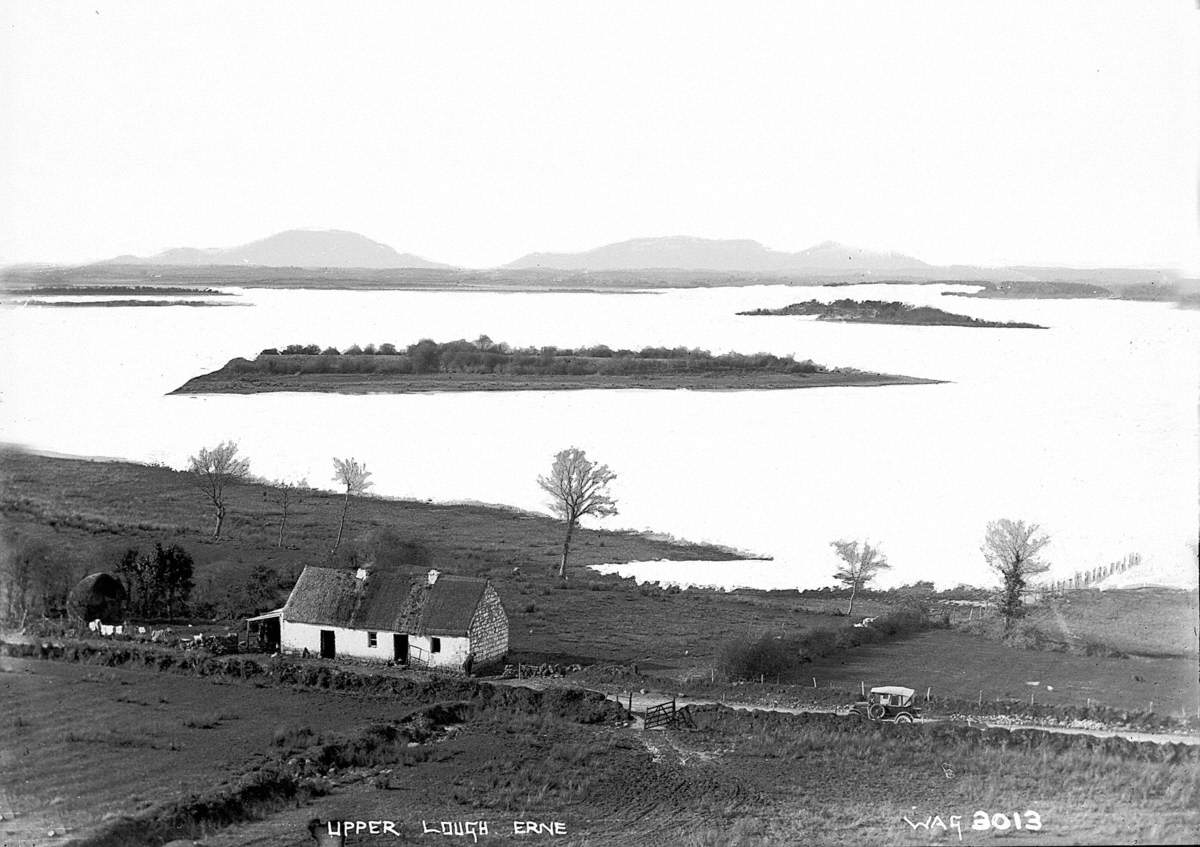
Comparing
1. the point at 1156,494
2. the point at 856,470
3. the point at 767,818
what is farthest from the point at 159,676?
the point at 1156,494

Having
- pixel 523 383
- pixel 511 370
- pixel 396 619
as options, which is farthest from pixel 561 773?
pixel 511 370

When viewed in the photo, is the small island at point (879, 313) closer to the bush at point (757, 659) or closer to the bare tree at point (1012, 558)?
the bare tree at point (1012, 558)

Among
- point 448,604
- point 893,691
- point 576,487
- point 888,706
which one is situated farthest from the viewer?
point 576,487

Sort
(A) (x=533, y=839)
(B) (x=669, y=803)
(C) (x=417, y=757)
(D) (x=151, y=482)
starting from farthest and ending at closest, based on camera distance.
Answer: (D) (x=151, y=482)
(C) (x=417, y=757)
(B) (x=669, y=803)
(A) (x=533, y=839)

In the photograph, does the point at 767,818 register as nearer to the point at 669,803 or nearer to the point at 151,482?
the point at 669,803

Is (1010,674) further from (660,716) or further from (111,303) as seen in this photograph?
(111,303)

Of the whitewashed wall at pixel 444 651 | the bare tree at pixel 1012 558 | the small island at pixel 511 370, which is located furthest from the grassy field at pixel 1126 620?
the small island at pixel 511 370
